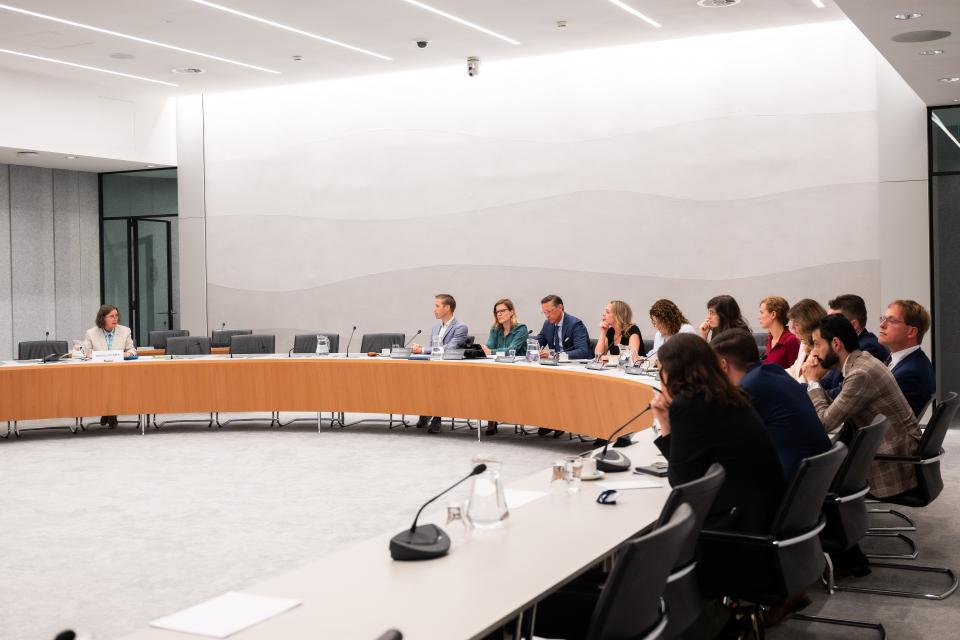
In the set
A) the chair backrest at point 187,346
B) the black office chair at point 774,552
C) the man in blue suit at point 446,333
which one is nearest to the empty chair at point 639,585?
the black office chair at point 774,552

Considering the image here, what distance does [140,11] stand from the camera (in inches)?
334

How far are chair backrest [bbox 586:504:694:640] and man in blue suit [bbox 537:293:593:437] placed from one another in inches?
253

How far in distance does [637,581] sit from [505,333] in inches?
288

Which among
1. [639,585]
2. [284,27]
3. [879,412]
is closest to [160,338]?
[284,27]

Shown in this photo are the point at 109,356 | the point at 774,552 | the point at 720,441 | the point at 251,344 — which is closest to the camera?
the point at 774,552

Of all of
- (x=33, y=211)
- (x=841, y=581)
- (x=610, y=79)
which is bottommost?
(x=841, y=581)

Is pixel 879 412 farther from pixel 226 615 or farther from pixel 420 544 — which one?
pixel 226 615

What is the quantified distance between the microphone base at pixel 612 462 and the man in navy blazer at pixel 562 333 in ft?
15.7

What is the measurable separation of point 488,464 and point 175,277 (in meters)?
11.9

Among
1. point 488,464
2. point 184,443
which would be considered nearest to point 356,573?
point 488,464

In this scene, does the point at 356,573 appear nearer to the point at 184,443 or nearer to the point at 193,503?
the point at 193,503

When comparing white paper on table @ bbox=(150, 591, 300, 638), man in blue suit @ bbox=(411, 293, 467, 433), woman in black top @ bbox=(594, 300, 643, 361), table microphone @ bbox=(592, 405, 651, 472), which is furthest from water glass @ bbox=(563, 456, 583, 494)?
man in blue suit @ bbox=(411, 293, 467, 433)

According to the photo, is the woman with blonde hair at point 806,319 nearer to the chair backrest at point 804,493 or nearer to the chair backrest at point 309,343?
the chair backrest at point 804,493

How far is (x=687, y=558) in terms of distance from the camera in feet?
9.50
